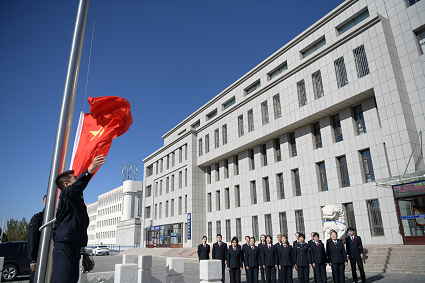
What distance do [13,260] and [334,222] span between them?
48.6ft

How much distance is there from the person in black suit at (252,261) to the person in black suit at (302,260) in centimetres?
142

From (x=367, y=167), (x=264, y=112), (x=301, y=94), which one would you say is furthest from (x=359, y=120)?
(x=264, y=112)

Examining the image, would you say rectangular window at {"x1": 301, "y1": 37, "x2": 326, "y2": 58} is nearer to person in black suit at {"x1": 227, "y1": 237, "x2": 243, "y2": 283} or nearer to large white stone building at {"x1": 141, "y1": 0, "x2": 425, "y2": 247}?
large white stone building at {"x1": 141, "y1": 0, "x2": 425, "y2": 247}

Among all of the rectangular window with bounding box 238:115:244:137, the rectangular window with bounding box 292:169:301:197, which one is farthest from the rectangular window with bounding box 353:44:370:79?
the rectangular window with bounding box 238:115:244:137

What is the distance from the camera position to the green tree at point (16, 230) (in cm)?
5222

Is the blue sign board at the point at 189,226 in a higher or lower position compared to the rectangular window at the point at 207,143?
lower

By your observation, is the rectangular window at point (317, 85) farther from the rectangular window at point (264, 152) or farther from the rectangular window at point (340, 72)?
the rectangular window at point (264, 152)

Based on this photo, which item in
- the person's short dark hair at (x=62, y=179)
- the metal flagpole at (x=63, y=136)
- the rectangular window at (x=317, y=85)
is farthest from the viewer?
the rectangular window at (x=317, y=85)

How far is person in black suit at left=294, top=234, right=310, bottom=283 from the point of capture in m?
10.3

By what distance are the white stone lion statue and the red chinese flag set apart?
12.7 m

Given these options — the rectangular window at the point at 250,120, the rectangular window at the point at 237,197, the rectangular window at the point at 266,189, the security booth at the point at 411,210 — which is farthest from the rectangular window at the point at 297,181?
the security booth at the point at 411,210

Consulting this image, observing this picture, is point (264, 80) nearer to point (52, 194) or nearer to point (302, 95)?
point (302, 95)

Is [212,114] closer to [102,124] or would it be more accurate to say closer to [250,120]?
[250,120]

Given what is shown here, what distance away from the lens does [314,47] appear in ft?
88.0
